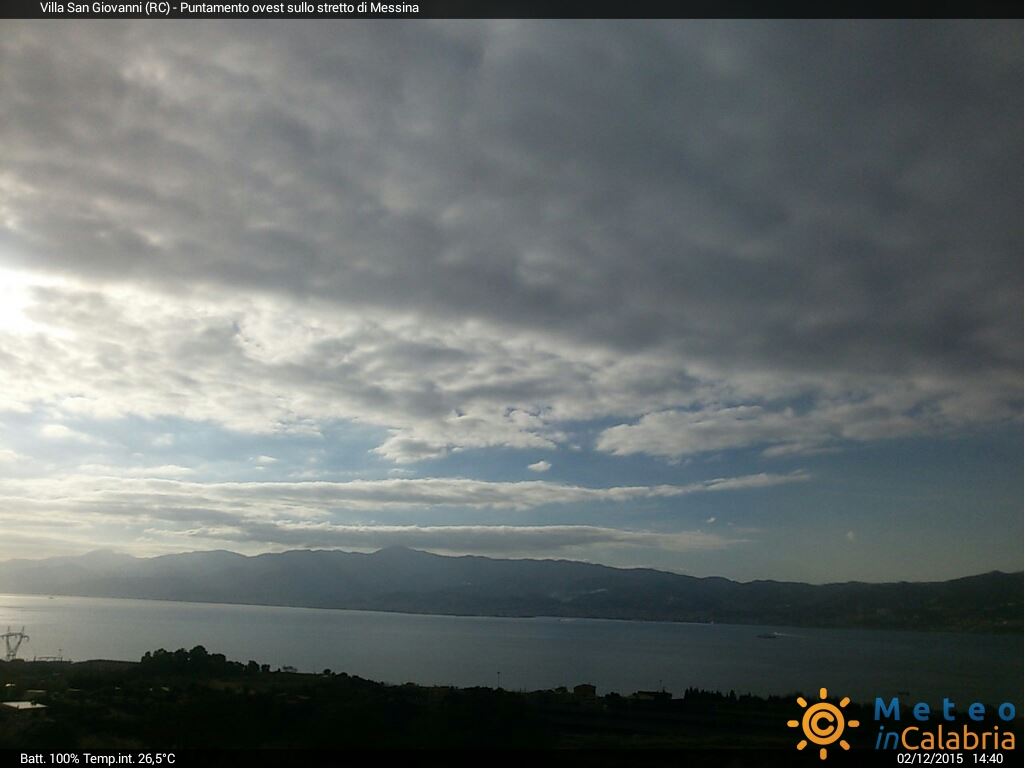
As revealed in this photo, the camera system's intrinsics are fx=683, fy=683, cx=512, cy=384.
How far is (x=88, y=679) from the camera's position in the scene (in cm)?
2305

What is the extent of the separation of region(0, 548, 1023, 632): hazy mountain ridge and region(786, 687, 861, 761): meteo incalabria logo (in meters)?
34.5

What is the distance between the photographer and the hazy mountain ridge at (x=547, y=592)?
189 ft

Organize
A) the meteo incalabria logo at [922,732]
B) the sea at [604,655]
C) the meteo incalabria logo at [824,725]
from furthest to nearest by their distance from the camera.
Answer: the sea at [604,655], the meteo incalabria logo at [824,725], the meteo incalabria logo at [922,732]

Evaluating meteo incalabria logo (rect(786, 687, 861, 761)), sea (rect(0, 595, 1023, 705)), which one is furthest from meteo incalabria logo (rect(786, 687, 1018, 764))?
sea (rect(0, 595, 1023, 705))

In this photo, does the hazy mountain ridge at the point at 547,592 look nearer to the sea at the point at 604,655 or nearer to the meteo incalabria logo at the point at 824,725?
the sea at the point at 604,655

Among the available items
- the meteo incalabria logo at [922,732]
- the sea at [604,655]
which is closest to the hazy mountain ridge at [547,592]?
the sea at [604,655]

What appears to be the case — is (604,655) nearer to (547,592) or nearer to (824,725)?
(824,725)

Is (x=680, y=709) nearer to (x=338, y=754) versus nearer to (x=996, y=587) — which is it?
(x=338, y=754)

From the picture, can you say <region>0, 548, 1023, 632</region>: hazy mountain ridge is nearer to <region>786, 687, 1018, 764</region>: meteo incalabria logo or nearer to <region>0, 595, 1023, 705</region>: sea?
<region>0, 595, 1023, 705</region>: sea

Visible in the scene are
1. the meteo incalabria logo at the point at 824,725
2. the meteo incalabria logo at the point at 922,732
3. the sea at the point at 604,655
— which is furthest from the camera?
the sea at the point at 604,655

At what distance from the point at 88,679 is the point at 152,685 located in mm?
2617

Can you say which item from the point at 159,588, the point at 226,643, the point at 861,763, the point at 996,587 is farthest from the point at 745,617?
the point at 159,588

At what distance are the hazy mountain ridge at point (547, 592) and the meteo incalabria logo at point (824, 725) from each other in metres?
34.5

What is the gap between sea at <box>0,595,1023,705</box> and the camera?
43.9 m
